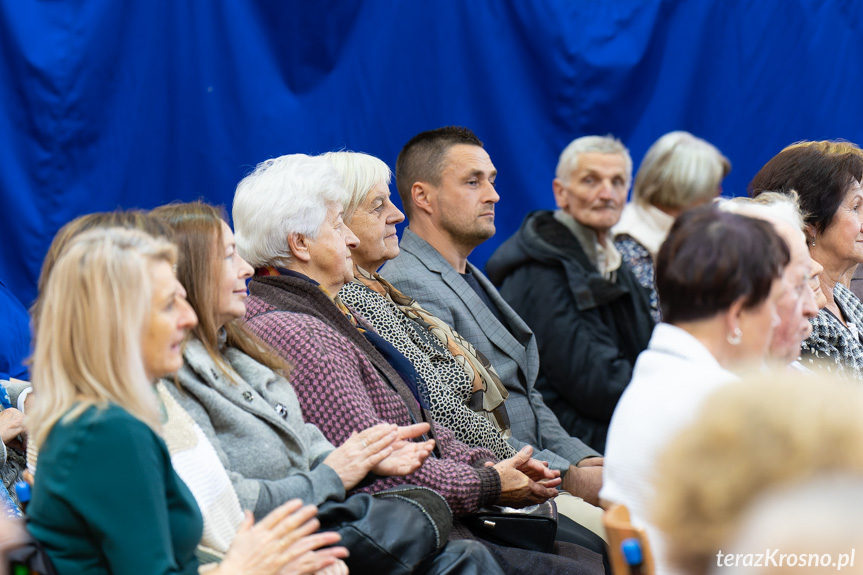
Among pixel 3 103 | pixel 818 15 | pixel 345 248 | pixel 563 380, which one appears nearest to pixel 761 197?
pixel 563 380

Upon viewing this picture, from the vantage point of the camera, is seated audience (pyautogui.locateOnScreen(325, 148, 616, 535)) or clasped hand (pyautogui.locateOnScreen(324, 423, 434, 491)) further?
seated audience (pyautogui.locateOnScreen(325, 148, 616, 535))

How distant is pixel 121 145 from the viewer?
11.6 ft

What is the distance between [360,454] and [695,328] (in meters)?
0.85

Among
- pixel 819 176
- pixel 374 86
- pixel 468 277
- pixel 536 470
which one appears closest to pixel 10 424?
pixel 536 470

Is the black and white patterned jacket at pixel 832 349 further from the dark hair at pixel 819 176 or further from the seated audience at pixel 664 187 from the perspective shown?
the seated audience at pixel 664 187

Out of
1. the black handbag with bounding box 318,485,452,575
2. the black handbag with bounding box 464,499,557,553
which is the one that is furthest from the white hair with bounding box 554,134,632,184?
the black handbag with bounding box 318,485,452,575

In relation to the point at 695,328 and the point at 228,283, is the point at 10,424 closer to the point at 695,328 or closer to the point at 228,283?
the point at 228,283

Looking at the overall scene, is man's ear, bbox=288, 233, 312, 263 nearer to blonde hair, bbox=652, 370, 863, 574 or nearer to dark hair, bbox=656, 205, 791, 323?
dark hair, bbox=656, 205, 791, 323

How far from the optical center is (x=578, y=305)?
3.71 m

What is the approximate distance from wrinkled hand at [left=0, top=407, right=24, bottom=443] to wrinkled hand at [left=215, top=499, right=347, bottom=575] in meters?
1.02

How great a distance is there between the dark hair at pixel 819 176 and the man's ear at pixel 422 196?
48.5 inches

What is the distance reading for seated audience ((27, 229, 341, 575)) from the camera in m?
1.56

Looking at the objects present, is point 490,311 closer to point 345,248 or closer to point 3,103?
point 345,248

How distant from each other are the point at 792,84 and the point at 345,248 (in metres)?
2.68
